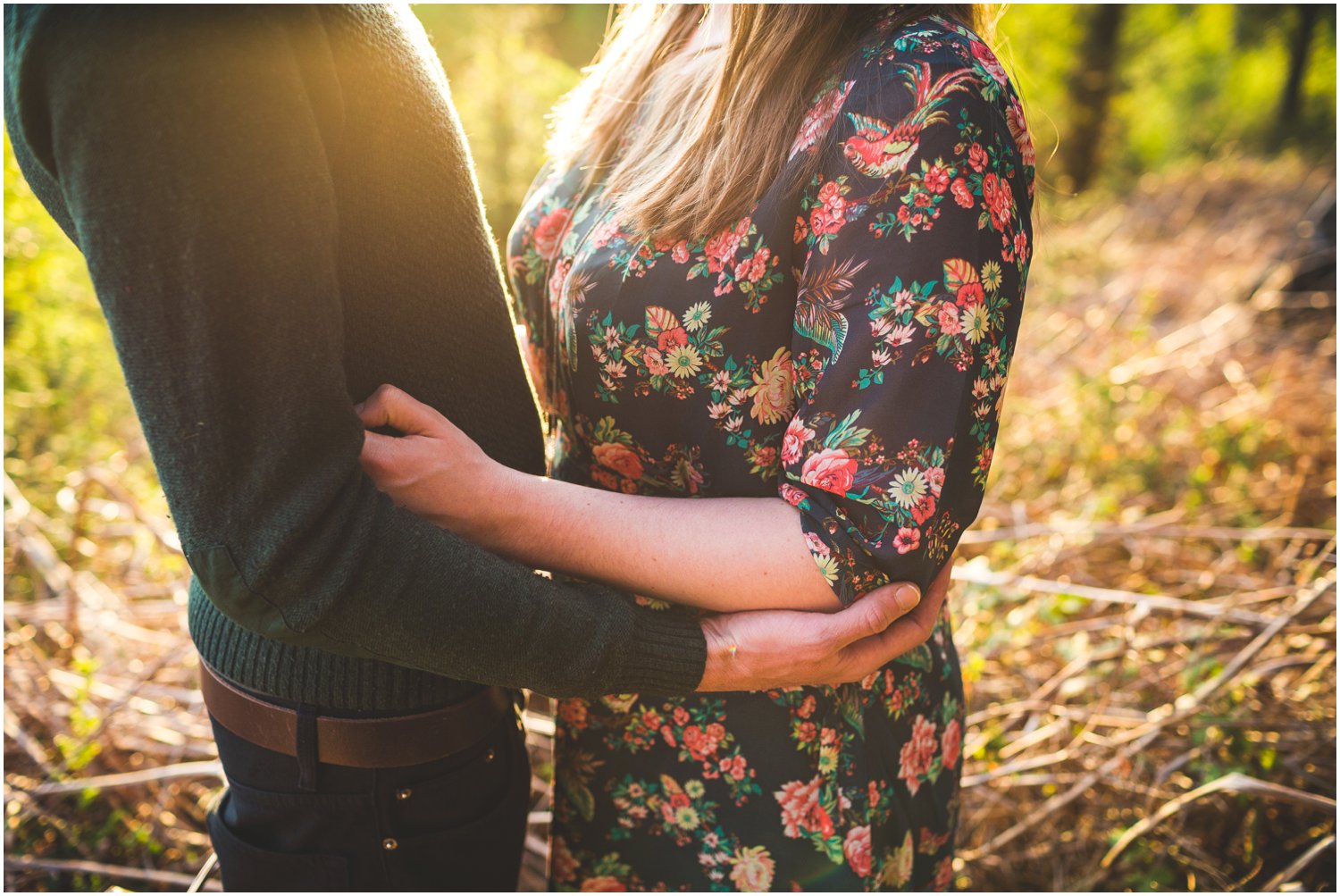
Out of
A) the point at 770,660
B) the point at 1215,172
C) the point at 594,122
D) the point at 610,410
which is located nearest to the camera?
the point at 770,660

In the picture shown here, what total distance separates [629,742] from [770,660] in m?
0.32

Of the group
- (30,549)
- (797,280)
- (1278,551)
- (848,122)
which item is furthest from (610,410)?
(1278,551)

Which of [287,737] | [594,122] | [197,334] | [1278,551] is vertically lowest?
[1278,551]

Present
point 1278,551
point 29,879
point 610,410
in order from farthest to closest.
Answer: point 1278,551
point 29,879
point 610,410

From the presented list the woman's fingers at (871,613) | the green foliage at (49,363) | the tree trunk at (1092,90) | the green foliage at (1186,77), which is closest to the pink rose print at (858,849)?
the woman's fingers at (871,613)

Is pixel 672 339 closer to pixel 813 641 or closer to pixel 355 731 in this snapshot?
pixel 813 641

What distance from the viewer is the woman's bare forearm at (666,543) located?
96 centimetres

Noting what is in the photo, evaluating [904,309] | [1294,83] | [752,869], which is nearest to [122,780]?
[752,869]

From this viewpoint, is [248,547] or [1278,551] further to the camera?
[1278,551]

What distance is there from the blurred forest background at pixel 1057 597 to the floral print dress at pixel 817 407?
13.5 inches

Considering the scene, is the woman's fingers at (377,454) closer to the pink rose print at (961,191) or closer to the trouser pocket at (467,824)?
the trouser pocket at (467,824)

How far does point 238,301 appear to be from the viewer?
705mm

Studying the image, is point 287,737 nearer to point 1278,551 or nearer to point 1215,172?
point 1278,551

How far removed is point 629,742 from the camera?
3.92 ft
